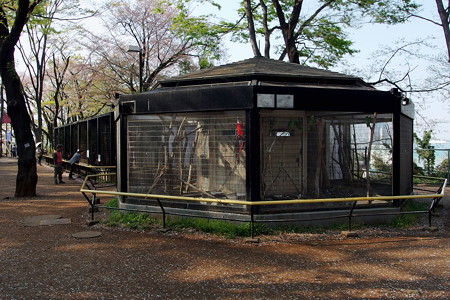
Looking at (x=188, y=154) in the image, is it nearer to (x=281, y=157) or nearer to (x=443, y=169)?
(x=281, y=157)

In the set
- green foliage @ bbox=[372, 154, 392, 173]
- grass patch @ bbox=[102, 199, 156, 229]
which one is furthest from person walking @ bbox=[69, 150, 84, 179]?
green foliage @ bbox=[372, 154, 392, 173]

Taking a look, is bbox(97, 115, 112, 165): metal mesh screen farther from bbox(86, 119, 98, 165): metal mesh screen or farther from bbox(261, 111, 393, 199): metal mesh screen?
bbox(261, 111, 393, 199): metal mesh screen

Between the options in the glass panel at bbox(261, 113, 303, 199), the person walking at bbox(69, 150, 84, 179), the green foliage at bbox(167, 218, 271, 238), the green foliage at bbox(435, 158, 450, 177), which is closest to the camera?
the green foliage at bbox(167, 218, 271, 238)

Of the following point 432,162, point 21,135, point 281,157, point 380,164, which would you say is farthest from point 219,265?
point 432,162

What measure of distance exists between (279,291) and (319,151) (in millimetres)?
4734

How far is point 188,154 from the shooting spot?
351 inches

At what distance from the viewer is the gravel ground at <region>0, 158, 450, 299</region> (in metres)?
5.04

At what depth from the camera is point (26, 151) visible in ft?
43.5

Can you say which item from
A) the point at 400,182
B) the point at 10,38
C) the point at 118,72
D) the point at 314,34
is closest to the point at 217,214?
the point at 400,182

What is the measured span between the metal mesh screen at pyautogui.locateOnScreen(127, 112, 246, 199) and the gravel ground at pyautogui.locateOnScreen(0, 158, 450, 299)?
1215 mm

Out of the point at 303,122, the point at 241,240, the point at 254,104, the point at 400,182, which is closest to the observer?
the point at 241,240

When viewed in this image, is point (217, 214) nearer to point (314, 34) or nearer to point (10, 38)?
point (10, 38)

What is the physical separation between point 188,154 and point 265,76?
2.45m

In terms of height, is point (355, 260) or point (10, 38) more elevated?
point (10, 38)
